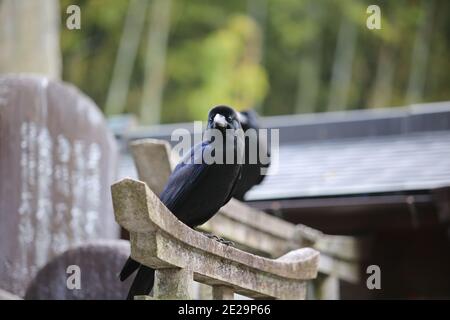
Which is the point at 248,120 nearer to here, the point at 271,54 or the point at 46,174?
the point at 46,174

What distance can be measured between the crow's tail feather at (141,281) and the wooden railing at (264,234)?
98 cm

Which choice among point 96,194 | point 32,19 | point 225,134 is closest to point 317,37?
point 32,19

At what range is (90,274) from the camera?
5.06 m

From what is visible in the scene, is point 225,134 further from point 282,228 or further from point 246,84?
point 246,84

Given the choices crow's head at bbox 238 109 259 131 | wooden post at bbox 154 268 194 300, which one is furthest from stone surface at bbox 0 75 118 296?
wooden post at bbox 154 268 194 300

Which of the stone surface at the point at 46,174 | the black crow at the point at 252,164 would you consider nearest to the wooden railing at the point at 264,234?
the black crow at the point at 252,164

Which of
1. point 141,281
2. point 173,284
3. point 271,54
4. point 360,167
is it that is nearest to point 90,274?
point 141,281

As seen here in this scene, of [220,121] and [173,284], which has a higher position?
[220,121]

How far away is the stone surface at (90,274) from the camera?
5023 millimetres

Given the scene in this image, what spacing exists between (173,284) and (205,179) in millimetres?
683

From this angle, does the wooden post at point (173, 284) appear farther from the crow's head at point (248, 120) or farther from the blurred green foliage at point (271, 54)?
the blurred green foliage at point (271, 54)

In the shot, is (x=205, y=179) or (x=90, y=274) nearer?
(x=205, y=179)

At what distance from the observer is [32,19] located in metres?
8.62
